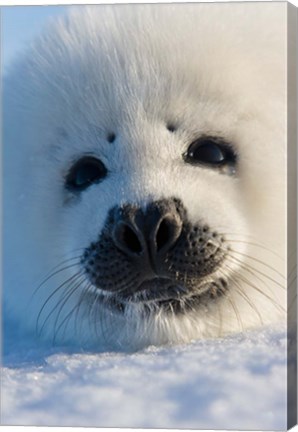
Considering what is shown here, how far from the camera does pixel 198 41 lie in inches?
202

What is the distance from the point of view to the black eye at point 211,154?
196 inches

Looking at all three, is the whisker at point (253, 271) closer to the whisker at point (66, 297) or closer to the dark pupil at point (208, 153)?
the dark pupil at point (208, 153)

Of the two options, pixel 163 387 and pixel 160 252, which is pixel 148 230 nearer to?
pixel 160 252

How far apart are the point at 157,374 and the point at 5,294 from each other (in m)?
0.91

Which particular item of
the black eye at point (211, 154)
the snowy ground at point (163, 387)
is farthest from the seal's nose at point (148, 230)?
the snowy ground at point (163, 387)

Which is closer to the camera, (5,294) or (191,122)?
(191,122)

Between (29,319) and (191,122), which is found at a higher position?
(191,122)

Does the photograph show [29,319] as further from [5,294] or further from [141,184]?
[141,184]

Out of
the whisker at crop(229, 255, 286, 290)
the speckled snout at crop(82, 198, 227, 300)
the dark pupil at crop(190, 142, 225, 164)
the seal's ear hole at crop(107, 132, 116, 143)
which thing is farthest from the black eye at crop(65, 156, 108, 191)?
the whisker at crop(229, 255, 286, 290)

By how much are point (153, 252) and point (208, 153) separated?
53 cm

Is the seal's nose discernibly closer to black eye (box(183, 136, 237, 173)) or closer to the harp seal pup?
the harp seal pup

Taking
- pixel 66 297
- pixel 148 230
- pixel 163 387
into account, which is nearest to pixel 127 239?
pixel 148 230

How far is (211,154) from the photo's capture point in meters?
5.01

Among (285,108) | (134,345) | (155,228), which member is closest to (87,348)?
(134,345)
